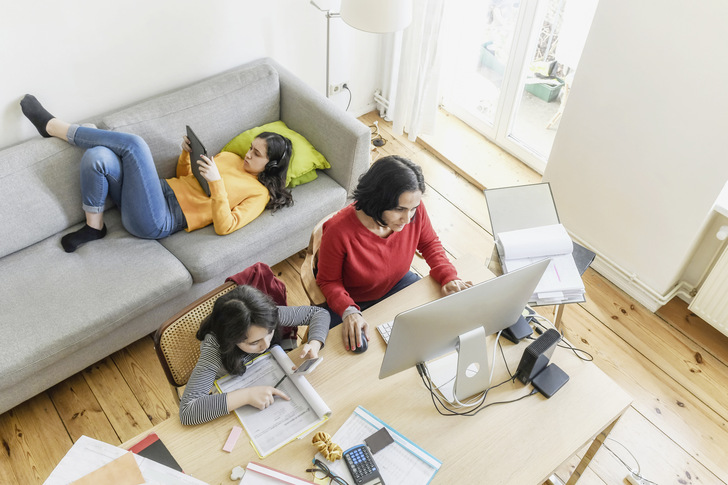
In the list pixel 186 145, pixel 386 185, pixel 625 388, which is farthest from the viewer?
pixel 186 145

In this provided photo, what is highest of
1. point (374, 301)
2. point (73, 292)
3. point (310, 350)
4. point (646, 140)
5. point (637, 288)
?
point (646, 140)

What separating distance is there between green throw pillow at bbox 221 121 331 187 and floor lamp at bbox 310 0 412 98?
24.3 inches

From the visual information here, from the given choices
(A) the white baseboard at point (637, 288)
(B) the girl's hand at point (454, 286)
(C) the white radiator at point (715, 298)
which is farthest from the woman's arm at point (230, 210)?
(C) the white radiator at point (715, 298)

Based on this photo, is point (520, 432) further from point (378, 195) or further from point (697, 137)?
point (697, 137)

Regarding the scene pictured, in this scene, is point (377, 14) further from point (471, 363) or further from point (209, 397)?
point (209, 397)

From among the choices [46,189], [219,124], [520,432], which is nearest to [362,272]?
[520,432]

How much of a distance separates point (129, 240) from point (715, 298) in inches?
102

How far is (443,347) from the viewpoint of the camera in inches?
60.3

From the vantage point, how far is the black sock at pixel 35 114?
7.97ft

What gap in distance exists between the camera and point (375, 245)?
1.95 m

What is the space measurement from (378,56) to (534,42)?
102cm

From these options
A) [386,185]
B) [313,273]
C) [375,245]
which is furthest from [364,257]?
[386,185]

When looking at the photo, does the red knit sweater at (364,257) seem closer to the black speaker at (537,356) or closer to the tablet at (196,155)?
the black speaker at (537,356)

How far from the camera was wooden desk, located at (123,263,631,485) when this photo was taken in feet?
4.75
